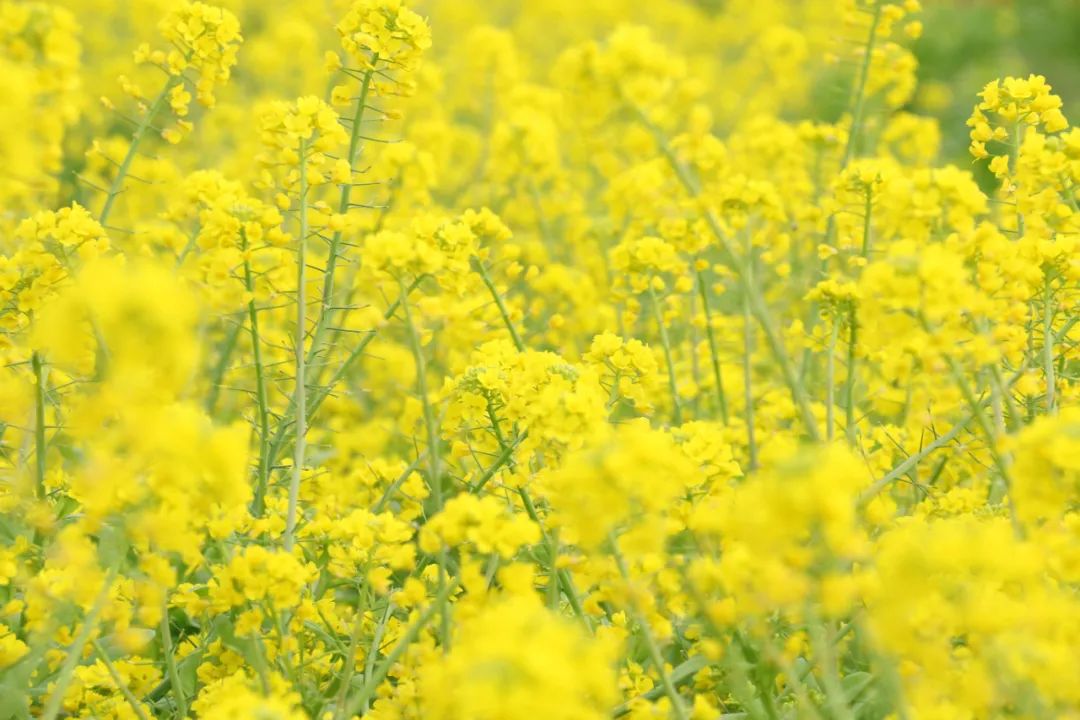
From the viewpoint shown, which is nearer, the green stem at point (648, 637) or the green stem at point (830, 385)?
the green stem at point (648, 637)

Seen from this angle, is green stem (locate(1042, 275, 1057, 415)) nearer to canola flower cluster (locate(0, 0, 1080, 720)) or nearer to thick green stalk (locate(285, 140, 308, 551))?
canola flower cluster (locate(0, 0, 1080, 720))

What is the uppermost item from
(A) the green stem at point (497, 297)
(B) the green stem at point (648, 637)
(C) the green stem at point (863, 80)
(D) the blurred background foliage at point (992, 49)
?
(D) the blurred background foliage at point (992, 49)

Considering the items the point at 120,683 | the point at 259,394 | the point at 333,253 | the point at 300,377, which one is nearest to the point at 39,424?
the point at 259,394

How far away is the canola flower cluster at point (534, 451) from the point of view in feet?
7.18

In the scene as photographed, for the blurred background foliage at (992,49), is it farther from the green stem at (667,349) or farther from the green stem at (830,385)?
the green stem at (830,385)

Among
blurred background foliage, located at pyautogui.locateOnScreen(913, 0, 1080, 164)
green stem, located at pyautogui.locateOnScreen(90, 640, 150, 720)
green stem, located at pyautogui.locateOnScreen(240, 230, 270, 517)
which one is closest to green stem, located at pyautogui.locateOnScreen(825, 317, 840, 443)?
green stem, located at pyautogui.locateOnScreen(240, 230, 270, 517)

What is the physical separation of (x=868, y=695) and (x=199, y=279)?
7.15 feet

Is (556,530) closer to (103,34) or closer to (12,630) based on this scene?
(12,630)

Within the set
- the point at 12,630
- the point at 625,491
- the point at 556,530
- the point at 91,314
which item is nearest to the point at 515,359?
the point at 556,530

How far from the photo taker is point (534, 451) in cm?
324

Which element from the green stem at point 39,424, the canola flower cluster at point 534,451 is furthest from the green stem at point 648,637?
the green stem at point 39,424

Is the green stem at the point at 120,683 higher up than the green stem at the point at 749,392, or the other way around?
the green stem at the point at 749,392

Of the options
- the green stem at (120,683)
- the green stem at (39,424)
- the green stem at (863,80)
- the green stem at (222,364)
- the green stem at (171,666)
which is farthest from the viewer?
the green stem at (863,80)

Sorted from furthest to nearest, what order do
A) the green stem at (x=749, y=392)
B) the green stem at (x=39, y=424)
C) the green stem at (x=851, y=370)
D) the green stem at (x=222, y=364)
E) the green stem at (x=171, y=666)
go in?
the green stem at (x=222, y=364), the green stem at (x=749, y=392), the green stem at (x=851, y=370), the green stem at (x=39, y=424), the green stem at (x=171, y=666)
